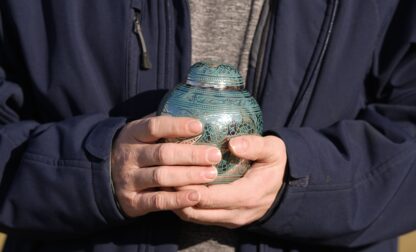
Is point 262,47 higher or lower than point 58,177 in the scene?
higher

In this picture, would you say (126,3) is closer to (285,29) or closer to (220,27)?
(220,27)

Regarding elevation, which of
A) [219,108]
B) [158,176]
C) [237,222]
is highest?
[219,108]

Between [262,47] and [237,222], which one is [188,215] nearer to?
[237,222]

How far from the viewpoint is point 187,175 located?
1.09 m

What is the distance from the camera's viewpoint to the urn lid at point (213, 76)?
1180 mm

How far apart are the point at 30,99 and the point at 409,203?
925mm

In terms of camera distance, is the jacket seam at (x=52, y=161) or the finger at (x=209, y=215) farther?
the jacket seam at (x=52, y=161)

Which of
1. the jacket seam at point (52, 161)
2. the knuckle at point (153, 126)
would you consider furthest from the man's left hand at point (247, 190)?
the jacket seam at point (52, 161)

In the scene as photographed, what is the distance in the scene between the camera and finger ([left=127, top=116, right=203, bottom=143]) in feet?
3.58

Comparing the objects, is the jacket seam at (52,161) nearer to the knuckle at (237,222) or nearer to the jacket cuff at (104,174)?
the jacket cuff at (104,174)

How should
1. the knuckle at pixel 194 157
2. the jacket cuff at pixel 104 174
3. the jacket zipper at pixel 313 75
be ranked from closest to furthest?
the knuckle at pixel 194 157, the jacket cuff at pixel 104 174, the jacket zipper at pixel 313 75

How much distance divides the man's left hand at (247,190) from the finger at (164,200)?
0.02 metres

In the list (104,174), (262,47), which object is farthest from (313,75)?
(104,174)

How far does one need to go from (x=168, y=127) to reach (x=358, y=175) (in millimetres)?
447
